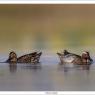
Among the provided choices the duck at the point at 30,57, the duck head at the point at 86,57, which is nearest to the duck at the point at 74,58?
the duck head at the point at 86,57

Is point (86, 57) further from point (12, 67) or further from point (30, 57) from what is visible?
point (12, 67)

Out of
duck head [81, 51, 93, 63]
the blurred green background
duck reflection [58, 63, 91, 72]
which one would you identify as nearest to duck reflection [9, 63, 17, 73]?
the blurred green background

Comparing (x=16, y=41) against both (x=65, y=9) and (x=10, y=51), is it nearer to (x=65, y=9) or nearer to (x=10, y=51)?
(x=10, y=51)

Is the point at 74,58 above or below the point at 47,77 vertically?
above

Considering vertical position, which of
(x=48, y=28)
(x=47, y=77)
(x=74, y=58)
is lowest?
(x=47, y=77)

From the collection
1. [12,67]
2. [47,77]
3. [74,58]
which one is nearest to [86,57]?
[74,58]

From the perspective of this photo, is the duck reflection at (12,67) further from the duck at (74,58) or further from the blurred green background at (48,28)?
the duck at (74,58)

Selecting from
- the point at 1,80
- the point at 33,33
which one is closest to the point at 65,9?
the point at 33,33

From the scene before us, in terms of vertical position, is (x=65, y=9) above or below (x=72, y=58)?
above
